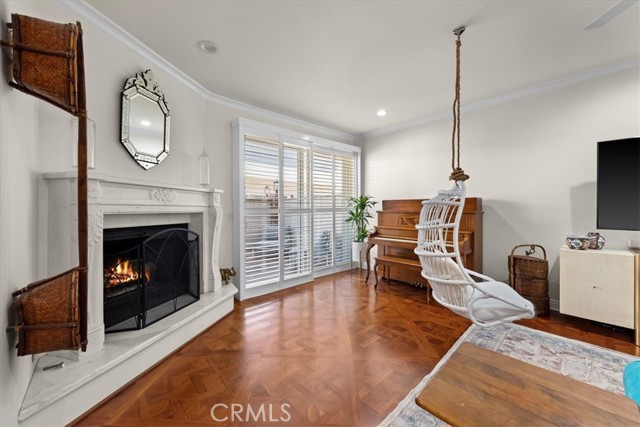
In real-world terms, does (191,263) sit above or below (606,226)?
below

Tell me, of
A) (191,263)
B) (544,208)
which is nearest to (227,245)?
(191,263)

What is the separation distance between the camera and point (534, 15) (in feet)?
6.28

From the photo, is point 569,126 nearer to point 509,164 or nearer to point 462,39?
point 509,164

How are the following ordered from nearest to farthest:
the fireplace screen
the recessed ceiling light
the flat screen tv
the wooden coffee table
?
the wooden coffee table < the fireplace screen < the recessed ceiling light < the flat screen tv

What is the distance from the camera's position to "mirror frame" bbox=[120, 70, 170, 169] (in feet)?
7.12

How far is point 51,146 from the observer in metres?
1.71

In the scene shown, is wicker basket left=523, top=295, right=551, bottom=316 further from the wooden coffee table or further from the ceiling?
the ceiling

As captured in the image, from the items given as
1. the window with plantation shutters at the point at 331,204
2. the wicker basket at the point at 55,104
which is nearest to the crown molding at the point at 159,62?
the window with plantation shutters at the point at 331,204

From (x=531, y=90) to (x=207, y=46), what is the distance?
A: 148 inches

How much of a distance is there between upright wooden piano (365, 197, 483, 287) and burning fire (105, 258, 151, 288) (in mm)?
3014

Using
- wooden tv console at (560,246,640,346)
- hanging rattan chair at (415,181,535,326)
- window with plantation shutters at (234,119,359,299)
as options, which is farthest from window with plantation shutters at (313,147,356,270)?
wooden tv console at (560,246,640,346)

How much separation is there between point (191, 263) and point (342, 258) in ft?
9.22

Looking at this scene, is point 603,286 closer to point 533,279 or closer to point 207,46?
point 533,279

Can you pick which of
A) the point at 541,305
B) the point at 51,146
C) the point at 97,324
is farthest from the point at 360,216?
the point at 51,146
